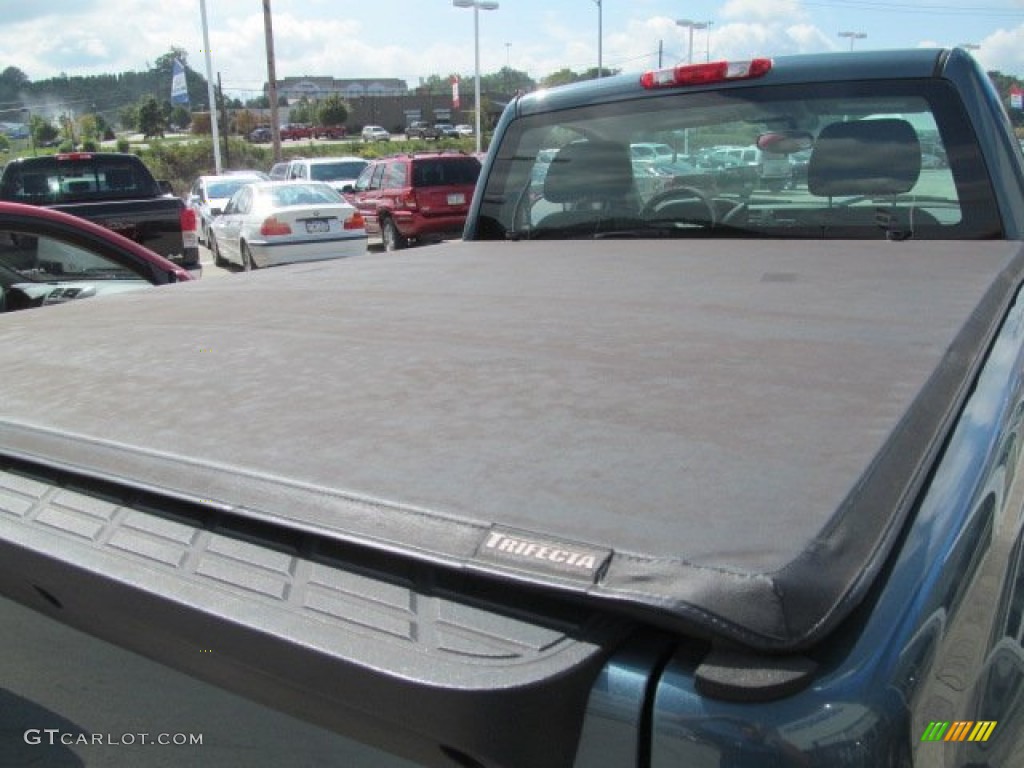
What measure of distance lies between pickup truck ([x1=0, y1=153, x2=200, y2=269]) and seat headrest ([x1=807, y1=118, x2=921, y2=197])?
845 cm

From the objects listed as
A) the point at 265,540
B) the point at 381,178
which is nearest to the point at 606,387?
the point at 265,540

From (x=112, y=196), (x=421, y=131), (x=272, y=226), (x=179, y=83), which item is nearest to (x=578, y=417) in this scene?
(x=112, y=196)

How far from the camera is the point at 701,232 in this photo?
12.4ft

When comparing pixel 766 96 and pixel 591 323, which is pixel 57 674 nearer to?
pixel 591 323

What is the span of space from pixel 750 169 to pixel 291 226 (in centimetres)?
1168

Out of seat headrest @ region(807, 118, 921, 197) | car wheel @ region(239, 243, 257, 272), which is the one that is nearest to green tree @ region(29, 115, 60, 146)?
car wheel @ region(239, 243, 257, 272)

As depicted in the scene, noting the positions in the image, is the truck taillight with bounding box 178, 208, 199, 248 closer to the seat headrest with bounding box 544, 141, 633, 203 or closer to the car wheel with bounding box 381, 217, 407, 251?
the car wheel with bounding box 381, 217, 407, 251

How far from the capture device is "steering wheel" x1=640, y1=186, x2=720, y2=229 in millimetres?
3809

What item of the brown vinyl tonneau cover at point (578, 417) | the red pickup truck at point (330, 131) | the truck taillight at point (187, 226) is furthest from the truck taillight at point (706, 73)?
the red pickup truck at point (330, 131)

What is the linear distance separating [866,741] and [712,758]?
14 centimetres

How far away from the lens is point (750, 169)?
371 centimetres

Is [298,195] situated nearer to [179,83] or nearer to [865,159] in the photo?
[865,159]

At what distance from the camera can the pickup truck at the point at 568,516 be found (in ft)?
3.18

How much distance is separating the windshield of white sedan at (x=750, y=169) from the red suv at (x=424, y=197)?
13083mm
